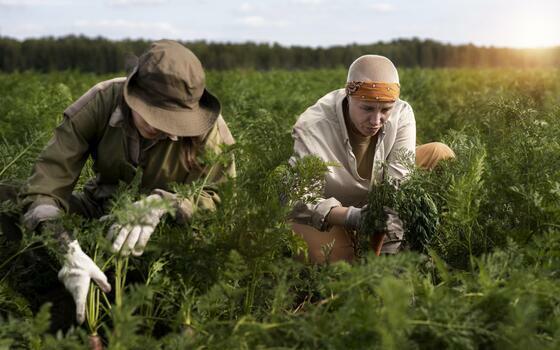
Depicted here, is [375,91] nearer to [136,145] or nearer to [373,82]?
[373,82]

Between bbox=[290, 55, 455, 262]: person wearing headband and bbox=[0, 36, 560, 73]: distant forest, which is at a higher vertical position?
bbox=[290, 55, 455, 262]: person wearing headband

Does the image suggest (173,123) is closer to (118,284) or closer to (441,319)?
(118,284)

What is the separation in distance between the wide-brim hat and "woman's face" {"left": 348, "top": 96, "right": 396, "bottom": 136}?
108cm

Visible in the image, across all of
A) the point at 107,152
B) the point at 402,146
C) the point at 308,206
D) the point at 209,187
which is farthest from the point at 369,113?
the point at 107,152

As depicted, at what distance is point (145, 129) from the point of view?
11.5 ft

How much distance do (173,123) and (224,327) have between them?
3.35ft

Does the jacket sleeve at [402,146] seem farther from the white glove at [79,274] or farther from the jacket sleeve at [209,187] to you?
the white glove at [79,274]

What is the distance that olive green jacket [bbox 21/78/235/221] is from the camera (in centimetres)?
352

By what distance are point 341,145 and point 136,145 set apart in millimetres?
1310

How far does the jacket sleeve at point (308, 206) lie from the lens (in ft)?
13.8

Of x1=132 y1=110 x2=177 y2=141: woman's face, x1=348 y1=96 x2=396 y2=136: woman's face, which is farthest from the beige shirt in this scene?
x1=132 y1=110 x2=177 y2=141: woman's face

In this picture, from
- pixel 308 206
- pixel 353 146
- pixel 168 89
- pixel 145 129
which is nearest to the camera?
pixel 168 89

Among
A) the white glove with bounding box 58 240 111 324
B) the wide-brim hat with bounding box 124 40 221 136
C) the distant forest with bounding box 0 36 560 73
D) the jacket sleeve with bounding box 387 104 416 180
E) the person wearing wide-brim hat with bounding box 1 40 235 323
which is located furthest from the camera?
the distant forest with bounding box 0 36 560 73

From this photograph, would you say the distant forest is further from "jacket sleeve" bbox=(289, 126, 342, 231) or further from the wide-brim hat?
the wide-brim hat
